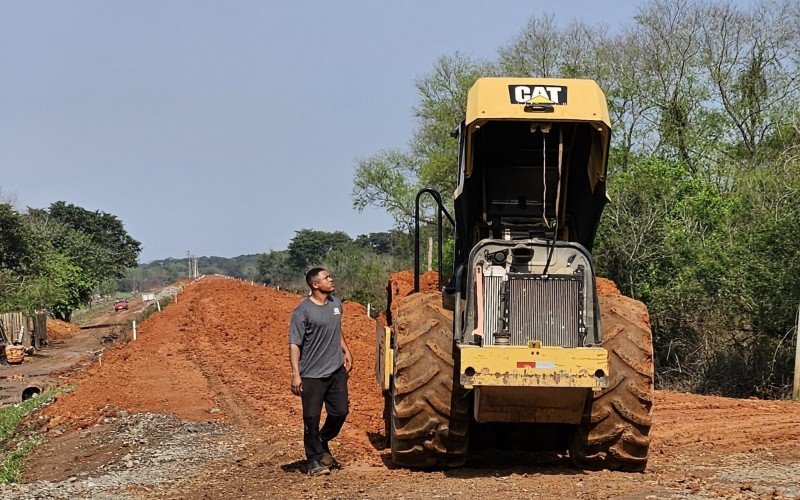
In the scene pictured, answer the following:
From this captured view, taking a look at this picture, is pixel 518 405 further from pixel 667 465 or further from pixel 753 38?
pixel 753 38

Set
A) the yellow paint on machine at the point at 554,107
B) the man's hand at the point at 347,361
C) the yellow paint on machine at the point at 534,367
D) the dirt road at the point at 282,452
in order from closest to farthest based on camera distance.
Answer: the yellow paint on machine at the point at 534,367, the dirt road at the point at 282,452, the yellow paint on machine at the point at 554,107, the man's hand at the point at 347,361

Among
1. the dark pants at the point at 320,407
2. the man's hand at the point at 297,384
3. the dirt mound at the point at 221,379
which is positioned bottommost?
the dirt mound at the point at 221,379

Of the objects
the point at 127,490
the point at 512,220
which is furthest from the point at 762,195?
the point at 127,490

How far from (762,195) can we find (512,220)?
13448 millimetres

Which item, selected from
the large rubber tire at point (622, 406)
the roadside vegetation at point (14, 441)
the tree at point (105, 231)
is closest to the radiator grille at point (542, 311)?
the large rubber tire at point (622, 406)

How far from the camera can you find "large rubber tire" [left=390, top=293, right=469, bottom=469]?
805 cm

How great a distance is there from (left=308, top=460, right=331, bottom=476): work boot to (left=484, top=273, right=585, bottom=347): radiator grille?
6.23 feet

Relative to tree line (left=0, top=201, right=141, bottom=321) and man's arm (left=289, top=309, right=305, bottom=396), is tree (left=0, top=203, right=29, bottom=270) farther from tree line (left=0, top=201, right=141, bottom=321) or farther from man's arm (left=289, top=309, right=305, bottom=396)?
man's arm (left=289, top=309, right=305, bottom=396)

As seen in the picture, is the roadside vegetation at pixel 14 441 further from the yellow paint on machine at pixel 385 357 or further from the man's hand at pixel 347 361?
the yellow paint on machine at pixel 385 357

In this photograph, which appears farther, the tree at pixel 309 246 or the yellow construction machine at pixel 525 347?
the tree at pixel 309 246

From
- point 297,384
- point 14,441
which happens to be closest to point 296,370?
point 297,384

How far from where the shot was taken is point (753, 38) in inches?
1483

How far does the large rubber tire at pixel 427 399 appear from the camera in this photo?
317 inches

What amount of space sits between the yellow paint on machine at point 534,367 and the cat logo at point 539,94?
2279 millimetres
